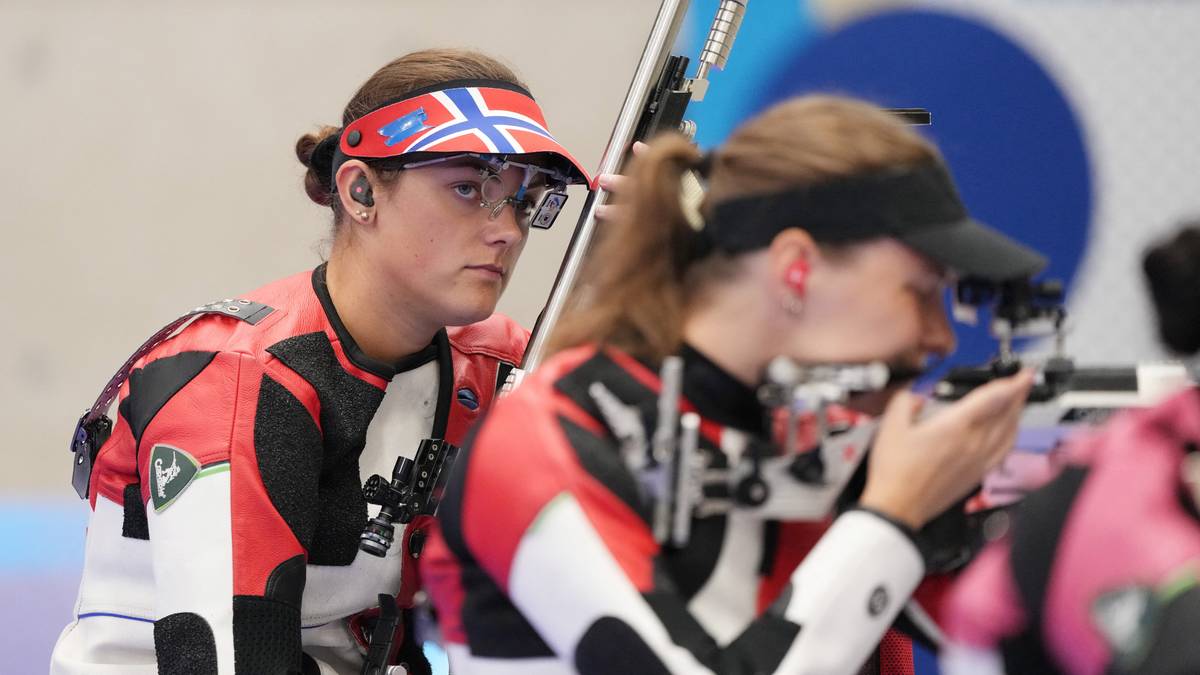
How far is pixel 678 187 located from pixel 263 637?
840 millimetres

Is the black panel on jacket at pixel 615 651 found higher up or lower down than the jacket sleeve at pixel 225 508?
higher up

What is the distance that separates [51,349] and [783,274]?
3.48m

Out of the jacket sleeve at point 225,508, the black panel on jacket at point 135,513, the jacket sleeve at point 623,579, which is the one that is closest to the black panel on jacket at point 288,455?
the jacket sleeve at point 225,508

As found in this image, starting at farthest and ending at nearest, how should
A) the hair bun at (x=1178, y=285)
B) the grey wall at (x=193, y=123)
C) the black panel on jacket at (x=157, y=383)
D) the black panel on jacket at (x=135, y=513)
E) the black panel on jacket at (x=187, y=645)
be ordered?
the grey wall at (x=193, y=123), the black panel on jacket at (x=135, y=513), the black panel on jacket at (x=157, y=383), the black panel on jacket at (x=187, y=645), the hair bun at (x=1178, y=285)

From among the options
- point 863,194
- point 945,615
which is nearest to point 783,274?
point 863,194

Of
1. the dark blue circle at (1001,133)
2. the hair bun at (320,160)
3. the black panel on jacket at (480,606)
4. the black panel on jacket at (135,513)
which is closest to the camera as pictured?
the black panel on jacket at (480,606)

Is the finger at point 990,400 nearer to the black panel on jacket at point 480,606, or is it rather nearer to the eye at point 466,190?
the black panel on jacket at point 480,606

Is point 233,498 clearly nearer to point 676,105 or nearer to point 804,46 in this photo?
point 676,105

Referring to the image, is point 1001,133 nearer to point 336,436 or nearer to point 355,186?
point 355,186

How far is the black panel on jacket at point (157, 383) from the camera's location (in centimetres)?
183

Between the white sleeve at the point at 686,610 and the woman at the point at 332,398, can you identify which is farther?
the woman at the point at 332,398

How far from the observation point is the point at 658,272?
4.21 feet

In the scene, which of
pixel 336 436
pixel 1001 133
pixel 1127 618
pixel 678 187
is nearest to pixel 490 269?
pixel 336 436

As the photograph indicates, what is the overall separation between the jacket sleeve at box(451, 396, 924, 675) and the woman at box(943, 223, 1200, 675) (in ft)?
0.45
